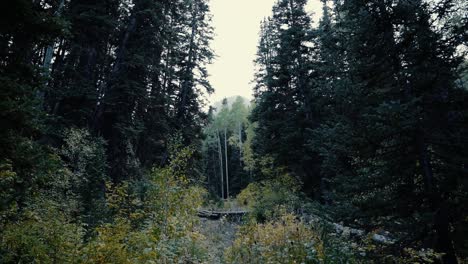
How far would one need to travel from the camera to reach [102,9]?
14.1m

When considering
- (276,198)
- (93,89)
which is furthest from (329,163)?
(93,89)

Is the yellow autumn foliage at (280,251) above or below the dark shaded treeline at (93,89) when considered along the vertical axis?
below

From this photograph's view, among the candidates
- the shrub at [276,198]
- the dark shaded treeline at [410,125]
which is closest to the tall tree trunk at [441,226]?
the dark shaded treeline at [410,125]

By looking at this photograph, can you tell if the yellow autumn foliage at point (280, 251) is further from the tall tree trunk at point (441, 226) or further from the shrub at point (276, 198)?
the shrub at point (276, 198)

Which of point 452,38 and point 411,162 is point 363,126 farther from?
point 452,38

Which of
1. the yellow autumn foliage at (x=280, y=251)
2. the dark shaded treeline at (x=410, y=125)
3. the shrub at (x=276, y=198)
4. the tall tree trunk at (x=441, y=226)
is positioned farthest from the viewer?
the shrub at (x=276, y=198)

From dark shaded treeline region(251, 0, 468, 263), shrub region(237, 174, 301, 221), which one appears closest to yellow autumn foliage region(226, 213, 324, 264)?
dark shaded treeline region(251, 0, 468, 263)

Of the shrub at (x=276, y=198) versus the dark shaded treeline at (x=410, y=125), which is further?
the shrub at (x=276, y=198)

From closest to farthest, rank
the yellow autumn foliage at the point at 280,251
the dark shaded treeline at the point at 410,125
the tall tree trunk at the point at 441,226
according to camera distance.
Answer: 1. the yellow autumn foliage at the point at 280,251
2. the tall tree trunk at the point at 441,226
3. the dark shaded treeline at the point at 410,125

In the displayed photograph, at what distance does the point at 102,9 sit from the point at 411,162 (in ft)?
49.4

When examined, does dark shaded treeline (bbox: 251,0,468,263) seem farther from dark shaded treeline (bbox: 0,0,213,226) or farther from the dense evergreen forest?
dark shaded treeline (bbox: 0,0,213,226)

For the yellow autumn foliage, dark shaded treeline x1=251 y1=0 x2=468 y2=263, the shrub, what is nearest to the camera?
the yellow autumn foliage

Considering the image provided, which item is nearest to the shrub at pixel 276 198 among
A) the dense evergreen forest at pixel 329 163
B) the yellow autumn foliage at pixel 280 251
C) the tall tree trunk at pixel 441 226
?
the dense evergreen forest at pixel 329 163

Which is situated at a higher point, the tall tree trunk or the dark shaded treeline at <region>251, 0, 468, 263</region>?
the dark shaded treeline at <region>251, 0, 468, 263</region>
